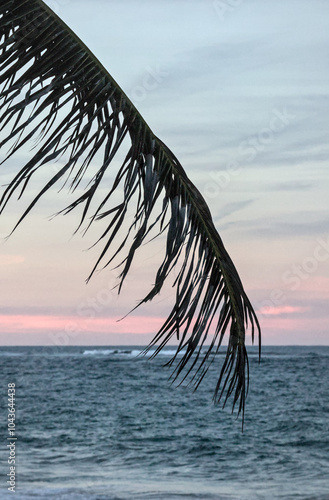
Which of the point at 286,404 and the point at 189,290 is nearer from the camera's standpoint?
the point at 189,290

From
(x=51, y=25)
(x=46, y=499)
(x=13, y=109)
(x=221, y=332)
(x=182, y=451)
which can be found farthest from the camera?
(x=182, y=451)

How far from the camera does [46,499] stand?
36.2 ft

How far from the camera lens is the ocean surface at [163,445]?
12.7 m

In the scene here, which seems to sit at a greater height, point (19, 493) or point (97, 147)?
point (97, 147)

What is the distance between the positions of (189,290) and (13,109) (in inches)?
31.6

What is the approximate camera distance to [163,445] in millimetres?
18844

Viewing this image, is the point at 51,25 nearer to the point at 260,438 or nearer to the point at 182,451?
the point at 182,451

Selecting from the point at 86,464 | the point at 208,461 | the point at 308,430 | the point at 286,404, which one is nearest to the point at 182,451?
the point at 208,461

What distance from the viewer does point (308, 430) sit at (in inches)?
876

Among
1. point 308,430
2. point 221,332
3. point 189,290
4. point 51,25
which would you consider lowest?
point 308,430

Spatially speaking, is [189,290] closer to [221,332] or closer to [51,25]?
[221,332]

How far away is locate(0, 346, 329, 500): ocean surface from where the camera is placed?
Answer: 12.7 metres

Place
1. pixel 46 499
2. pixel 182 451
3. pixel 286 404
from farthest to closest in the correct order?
pixel 286 404
pixel 182 451
pixel 46 499

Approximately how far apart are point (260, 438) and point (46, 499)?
423 inches
